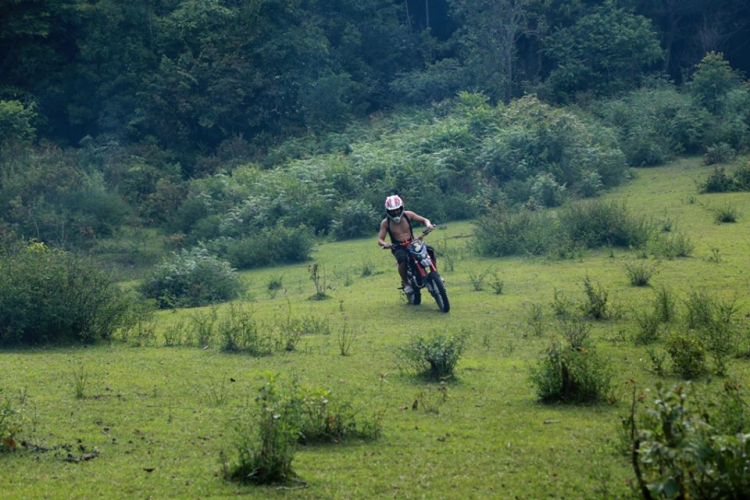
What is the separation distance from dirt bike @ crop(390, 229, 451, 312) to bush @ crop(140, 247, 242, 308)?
4.76 meters

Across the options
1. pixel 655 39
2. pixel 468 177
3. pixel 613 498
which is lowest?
pixel 613 498

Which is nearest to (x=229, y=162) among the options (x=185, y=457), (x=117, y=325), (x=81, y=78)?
(x=81, y=78)

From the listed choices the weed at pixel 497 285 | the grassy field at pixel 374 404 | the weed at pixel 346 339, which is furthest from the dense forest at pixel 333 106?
the weed at pixel 346 339

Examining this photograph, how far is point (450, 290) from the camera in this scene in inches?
590

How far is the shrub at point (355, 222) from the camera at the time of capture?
23828mm

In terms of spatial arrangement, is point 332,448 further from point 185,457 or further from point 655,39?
point 655,39

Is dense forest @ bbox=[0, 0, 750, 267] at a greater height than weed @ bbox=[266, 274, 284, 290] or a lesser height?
greater

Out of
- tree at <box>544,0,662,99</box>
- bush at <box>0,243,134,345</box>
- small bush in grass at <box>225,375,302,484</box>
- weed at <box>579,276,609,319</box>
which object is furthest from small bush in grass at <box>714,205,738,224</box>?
tree at <box>544,0,662,99</box>

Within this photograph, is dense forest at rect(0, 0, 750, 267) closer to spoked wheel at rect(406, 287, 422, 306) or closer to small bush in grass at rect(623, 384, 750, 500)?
spoked wheel at rect(406, 287, 422, 306)

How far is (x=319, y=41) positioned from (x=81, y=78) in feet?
30.6

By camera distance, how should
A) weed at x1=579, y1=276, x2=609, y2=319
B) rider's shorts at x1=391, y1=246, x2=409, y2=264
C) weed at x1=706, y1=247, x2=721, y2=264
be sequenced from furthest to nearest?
weed at x1=706, y1=247, x2=721, y2=264 < rider's shorts at x1=391, y1=246, x2=409, y2=264 < weed at x1=579, y1=276, x2=609, y2=319

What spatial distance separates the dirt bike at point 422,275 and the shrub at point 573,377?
5053 mm

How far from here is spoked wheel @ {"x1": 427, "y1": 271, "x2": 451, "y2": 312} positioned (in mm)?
12797

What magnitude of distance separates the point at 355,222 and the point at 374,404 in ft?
53.0
